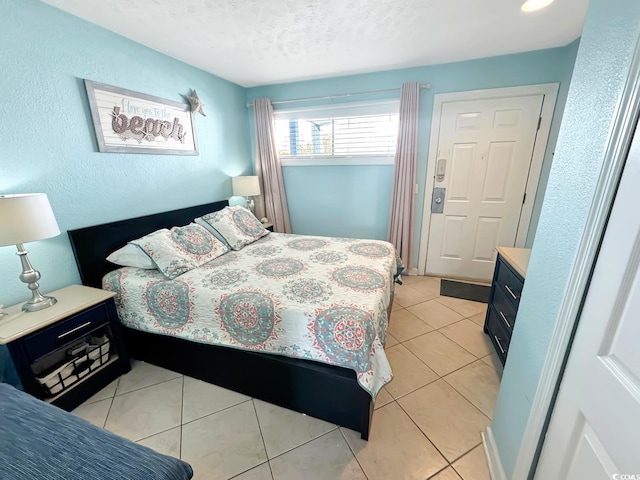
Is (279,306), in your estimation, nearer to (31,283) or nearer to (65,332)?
(65,332)

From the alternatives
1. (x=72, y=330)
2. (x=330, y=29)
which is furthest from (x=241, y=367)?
(x=330, y=29)

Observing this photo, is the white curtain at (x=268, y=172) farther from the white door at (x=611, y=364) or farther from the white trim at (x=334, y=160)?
the white door at (x=611, y=364)

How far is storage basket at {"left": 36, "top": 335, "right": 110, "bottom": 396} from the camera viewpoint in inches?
58.4

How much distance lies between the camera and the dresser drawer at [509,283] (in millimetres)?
1634

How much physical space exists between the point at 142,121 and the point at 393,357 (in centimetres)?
280

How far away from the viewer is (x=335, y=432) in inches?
56.7

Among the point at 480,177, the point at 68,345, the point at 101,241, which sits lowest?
the point at 68,345

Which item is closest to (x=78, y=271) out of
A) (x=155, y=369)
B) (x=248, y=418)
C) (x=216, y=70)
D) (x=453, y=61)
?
(x=155, y=369)

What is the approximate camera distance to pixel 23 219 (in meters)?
1.36

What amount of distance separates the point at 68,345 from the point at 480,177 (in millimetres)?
3760

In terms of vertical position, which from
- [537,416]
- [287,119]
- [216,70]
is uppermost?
[216,70]

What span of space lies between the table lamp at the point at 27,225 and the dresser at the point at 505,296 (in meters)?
2.73

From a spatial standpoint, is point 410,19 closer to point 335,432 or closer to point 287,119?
point 287,119

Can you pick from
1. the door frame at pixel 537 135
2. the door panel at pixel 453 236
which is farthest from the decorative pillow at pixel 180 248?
the door panel at pixel 453 236
